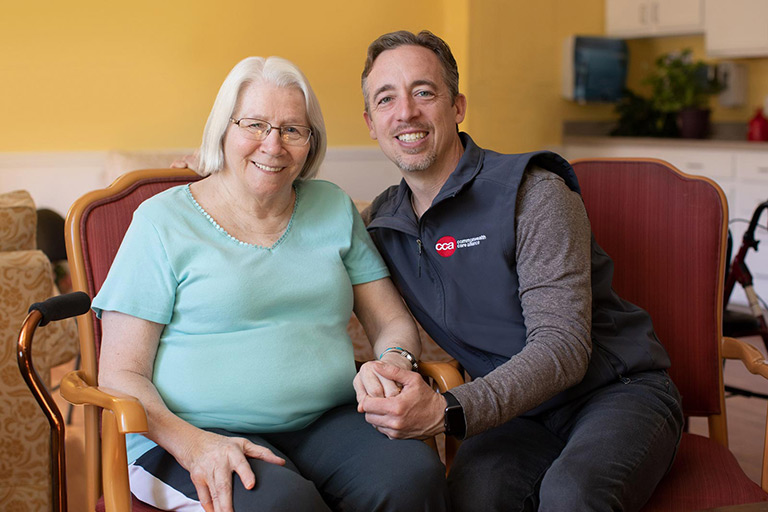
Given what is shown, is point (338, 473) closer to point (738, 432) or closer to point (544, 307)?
point (544, 307)

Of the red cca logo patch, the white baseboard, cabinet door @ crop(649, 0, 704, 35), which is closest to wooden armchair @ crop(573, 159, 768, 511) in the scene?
the red cca logo patch

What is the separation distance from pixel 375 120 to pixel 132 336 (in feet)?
2.34

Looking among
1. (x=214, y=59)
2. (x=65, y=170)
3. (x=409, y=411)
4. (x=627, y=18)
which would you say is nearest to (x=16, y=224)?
(x=409, y=411)

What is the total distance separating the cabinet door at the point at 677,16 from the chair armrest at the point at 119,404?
16.9 feet

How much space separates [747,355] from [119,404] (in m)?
1.26

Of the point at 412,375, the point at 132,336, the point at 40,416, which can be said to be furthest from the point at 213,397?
the point at 40,416

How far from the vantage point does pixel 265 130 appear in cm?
164

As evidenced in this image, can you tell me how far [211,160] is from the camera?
1.67 metres

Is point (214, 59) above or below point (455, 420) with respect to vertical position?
above

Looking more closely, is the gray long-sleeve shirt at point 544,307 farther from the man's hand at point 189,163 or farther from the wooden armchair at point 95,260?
the man's hand at point 189,163

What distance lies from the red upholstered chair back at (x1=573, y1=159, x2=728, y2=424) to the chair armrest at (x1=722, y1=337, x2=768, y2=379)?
0.03m

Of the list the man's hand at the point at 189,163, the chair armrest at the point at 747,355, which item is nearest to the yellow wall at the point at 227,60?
the man's hand at the point at 189,163

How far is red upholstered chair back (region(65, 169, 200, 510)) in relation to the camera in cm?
165

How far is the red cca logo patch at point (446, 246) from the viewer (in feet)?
5.54
